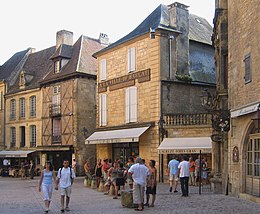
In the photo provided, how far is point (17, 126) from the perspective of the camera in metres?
35.7

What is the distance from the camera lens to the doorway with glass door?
24.4m

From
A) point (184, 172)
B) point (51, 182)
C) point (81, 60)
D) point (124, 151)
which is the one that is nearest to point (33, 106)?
point (81, 60)

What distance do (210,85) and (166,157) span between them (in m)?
5.27

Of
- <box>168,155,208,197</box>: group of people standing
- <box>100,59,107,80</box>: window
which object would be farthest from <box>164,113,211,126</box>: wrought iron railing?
<box>100,59,107,80</box>: window

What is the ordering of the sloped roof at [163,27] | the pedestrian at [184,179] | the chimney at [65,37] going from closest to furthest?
the pedestrian at [184,179] → the sloped roof at [163,27] → the chimney at [65,37]

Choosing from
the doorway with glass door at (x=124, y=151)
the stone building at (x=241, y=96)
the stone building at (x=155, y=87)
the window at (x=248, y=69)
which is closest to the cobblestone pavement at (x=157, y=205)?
the stone building at (x=241, y=96)

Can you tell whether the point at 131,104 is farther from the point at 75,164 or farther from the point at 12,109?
the point at 12,109

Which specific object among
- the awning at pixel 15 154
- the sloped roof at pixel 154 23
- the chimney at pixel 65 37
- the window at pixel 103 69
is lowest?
the awning at pixel 15 154

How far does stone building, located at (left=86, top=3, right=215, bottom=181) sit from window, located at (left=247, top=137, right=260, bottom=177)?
22.2 feet

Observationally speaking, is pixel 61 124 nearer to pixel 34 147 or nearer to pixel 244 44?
pixel 34 147

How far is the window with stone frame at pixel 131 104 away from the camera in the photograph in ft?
78.2

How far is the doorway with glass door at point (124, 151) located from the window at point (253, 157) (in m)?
11.5

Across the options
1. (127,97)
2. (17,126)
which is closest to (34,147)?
(17,126)

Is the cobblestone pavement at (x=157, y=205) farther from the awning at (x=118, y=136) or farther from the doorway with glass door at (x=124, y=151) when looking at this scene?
the doorway with glass door at (x=124, y=151)
